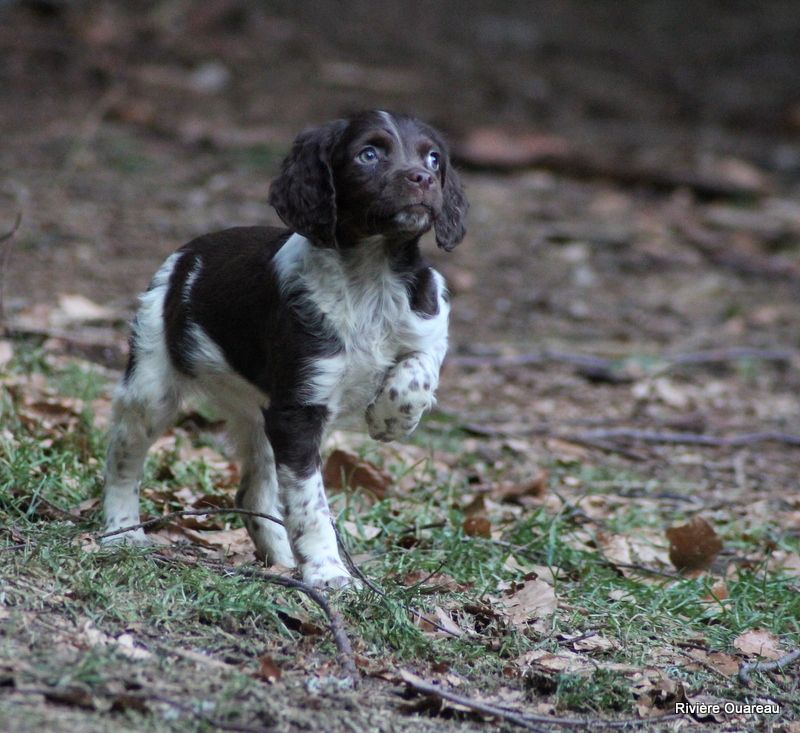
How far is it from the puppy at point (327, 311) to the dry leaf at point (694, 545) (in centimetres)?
138

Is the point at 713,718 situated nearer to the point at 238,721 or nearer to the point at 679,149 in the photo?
the point at 238,721

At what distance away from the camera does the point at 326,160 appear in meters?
4.31

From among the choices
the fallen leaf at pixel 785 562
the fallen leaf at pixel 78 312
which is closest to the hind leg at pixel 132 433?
the fallen leaf at pixel 785 562

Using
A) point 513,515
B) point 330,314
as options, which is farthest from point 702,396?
point 330,314

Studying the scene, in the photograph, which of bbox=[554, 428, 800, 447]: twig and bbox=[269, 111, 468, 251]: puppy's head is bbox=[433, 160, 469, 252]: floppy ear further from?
bbox=[554, 428, 800, 447]: twig

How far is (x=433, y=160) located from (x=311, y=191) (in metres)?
0.47

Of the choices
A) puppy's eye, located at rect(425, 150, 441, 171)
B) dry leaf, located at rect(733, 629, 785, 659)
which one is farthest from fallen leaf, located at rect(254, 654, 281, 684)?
puppy's eye, located at rect(425, 150, 441, 171)

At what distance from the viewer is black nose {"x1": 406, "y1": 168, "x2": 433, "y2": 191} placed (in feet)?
13.6

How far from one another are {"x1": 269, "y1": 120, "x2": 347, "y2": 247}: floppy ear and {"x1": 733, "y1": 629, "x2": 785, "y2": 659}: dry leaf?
193 centimetres

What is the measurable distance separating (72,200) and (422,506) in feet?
19.1

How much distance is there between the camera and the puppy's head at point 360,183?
164 inches

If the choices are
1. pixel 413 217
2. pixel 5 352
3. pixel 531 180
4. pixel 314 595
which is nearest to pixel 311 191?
pixel 413 217

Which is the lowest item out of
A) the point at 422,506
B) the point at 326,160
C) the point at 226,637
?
the point at 422,506

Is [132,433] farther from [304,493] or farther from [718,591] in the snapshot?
[718,591]
